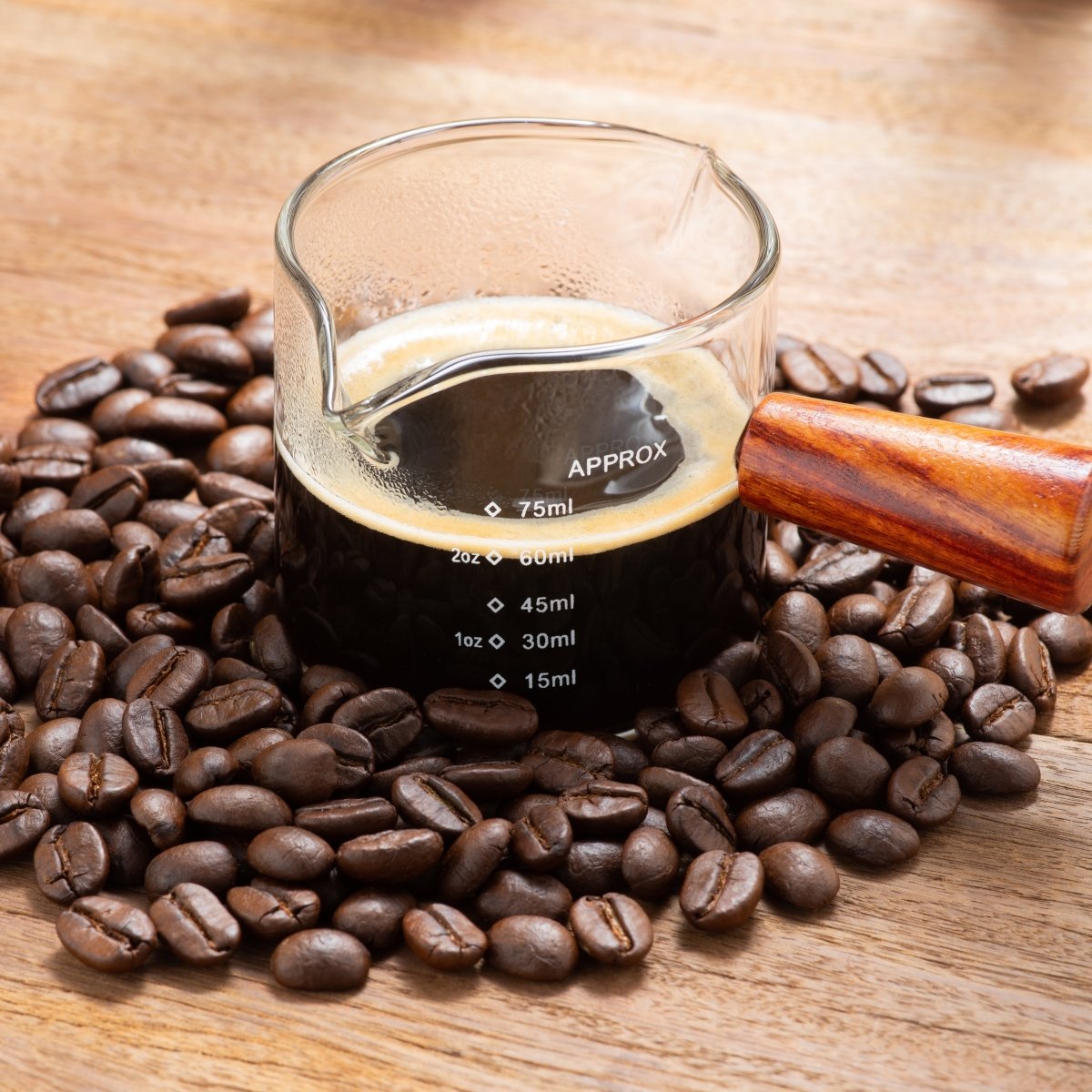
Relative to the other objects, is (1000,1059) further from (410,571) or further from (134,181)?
(134,181)

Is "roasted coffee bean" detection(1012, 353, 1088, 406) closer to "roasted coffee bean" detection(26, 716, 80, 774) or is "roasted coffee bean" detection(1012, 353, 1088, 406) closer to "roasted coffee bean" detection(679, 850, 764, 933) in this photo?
"roasted coffee bean" detection(679, 850, 764, 933)

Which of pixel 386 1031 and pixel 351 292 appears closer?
pixel 386 1031

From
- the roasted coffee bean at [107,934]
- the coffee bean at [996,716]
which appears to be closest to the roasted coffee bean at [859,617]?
the coffee bean at [996,716]

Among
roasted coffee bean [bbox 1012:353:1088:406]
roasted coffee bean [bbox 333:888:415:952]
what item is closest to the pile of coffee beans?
roasted coffee bean [bbox 333:888:415:952]

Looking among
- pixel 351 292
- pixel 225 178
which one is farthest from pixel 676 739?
pixel 225 178

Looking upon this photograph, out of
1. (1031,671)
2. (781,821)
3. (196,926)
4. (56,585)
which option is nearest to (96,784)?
(196,926)

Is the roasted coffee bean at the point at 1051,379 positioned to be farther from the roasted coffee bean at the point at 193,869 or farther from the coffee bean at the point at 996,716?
the roasted coffee bean at the point at 193,869
